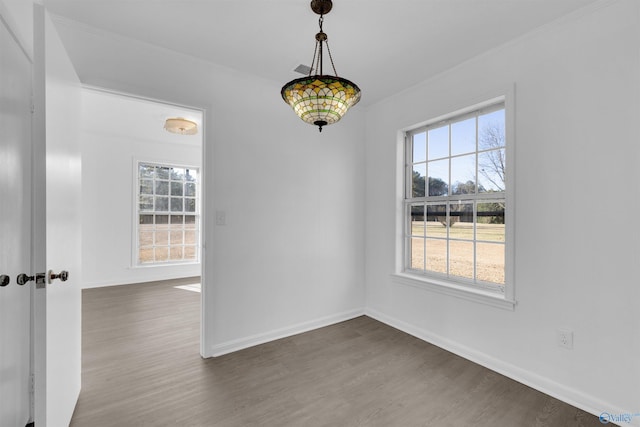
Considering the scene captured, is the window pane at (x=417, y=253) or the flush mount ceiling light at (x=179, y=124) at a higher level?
the flush mount ceiling light at (x=179, y=124)

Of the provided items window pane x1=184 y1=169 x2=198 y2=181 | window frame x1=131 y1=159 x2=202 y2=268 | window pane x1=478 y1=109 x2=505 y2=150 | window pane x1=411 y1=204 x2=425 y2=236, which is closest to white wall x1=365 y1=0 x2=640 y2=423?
window pane x1=478 y1=109 x2=505 y2=150

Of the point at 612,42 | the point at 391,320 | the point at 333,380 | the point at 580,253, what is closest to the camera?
the point at 612,42

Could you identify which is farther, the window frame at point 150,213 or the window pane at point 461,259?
the window frame at point 150,213

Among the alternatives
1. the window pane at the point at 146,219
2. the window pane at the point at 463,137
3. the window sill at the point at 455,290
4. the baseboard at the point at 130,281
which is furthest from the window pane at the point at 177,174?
the window pane at the point at 463,137

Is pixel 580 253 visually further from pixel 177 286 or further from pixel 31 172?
pixel 177 286

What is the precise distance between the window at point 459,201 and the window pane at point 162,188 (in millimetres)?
4693

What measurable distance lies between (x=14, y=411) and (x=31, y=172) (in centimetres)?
121

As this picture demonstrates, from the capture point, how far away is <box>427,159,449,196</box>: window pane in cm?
295

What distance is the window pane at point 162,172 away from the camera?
567 centimetres

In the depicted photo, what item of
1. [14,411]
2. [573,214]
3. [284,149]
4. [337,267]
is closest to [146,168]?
[284,149]

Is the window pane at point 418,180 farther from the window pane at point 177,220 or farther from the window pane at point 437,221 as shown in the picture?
the window pane at point 177,220

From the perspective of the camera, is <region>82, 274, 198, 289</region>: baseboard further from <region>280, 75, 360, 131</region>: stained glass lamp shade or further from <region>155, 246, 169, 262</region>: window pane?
<region>280, 75, 360, 131</region>: stained glass lamp shade

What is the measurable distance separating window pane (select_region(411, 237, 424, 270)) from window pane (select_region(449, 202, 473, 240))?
38cm

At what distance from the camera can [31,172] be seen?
160 centimetres
